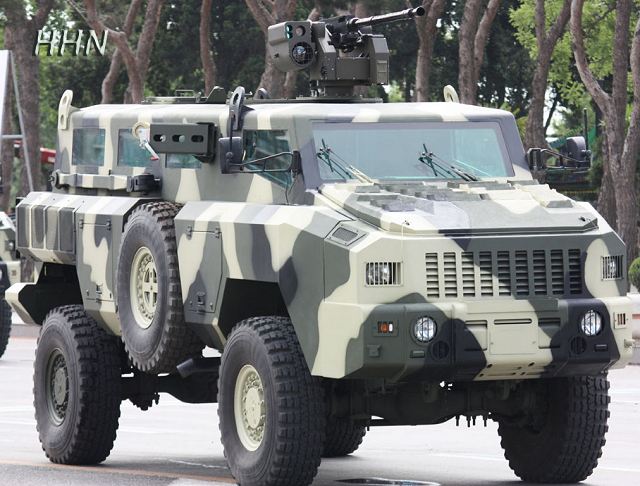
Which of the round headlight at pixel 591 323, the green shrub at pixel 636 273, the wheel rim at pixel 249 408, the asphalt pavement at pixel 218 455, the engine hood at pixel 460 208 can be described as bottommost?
the green shrub at pixel 636 273

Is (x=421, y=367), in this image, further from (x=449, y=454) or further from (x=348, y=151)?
(x=449, y=454)

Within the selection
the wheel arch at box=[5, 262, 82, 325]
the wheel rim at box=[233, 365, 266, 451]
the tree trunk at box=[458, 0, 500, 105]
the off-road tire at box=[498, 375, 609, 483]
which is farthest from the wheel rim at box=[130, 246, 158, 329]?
the tree trunk at box=[458, 0, 500, 105]

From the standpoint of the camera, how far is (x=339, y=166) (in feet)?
37.8

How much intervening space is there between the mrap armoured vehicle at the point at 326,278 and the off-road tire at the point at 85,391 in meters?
0.02

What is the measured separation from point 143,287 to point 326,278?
2.07 metres

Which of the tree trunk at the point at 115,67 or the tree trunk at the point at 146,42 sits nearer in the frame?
the tree trunk at the point at 146,42

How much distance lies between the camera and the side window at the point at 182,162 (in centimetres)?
1230

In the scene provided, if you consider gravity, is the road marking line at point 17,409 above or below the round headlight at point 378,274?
below

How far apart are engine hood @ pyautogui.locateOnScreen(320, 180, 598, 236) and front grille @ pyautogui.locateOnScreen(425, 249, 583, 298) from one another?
14cm

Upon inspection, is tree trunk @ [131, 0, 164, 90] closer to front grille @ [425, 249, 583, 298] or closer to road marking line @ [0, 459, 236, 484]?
road marking line @ [0, 459, 236, 484]

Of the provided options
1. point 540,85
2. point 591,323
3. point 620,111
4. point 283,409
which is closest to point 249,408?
point 283,409

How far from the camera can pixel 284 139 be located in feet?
38.2

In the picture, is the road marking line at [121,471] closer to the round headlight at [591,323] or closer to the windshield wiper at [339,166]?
the windshield wiper at [339,166]

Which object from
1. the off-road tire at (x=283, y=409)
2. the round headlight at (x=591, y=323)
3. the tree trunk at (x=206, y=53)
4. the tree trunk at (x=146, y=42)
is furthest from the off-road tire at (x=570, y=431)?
the tree trunk at (x=206, y=53)
